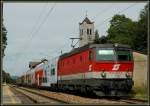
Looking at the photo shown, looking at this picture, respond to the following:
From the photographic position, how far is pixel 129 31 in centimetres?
9112

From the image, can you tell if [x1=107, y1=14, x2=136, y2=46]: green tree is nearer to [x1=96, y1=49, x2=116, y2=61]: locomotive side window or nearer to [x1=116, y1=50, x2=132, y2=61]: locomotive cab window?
[x1=116, y1=50, x2=132, y2=61]: locomotive cab window

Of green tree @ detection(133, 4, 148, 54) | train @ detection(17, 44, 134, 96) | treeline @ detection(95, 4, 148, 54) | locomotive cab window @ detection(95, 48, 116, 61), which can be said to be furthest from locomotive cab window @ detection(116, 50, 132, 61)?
treeline @ detection(95, 4, 148, 54)

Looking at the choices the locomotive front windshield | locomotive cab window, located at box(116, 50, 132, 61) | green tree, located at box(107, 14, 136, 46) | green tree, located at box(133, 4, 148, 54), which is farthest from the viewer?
green tree, located at box(107, 14, 136, 46)

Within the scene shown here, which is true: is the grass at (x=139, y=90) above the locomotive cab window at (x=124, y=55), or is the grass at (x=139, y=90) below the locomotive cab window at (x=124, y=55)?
below

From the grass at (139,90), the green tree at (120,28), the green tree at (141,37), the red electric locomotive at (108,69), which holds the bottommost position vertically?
the grass at (139,90)

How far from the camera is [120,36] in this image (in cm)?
8881

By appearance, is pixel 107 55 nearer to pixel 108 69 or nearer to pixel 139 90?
pixel 108 69

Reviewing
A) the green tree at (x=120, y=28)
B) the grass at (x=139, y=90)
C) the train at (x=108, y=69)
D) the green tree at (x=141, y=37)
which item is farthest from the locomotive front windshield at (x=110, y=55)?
the green tree at (x=120, y=28)

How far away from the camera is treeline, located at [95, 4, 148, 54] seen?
246 ft

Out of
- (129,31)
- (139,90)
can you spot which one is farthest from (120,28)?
(139,90)

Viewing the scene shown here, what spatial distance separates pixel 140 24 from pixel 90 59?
5485 cm

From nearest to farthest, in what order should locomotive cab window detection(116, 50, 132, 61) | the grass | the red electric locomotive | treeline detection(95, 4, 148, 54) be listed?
the red electric locomotive < locomotive cab window detection(116, 50, 132, 61) < the grass < treeline detection(95, 4, 148, 54)

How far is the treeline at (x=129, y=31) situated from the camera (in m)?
74.9

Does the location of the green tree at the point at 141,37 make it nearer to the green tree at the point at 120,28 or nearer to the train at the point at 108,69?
the green tree at the point at 120,28
